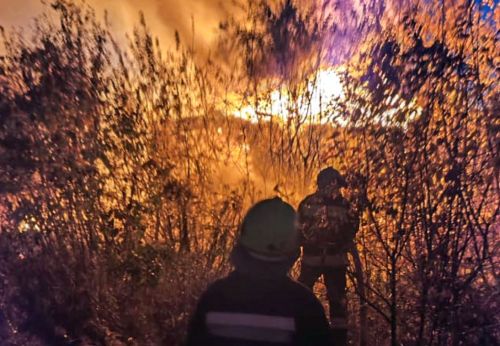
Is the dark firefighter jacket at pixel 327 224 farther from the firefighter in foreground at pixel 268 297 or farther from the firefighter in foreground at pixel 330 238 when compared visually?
the firefighter in foreground at pixel 268 297

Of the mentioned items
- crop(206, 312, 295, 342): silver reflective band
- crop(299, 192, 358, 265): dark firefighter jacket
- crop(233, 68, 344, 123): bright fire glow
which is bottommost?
crop(206, 312, 295, 342): silver reflective band

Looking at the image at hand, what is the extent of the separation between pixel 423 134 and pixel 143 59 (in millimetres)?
2432

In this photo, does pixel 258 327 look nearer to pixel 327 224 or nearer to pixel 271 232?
pixel 271 232

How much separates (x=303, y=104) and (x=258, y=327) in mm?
2929

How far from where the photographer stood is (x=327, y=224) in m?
4.41

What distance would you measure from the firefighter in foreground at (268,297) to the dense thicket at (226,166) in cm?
214

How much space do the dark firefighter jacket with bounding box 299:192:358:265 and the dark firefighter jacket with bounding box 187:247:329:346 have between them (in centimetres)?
215

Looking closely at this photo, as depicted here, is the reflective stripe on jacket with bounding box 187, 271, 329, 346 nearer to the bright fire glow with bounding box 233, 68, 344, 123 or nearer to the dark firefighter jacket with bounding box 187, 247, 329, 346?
the dark firefighter jacket with bounding box 187, 247, 329, 346

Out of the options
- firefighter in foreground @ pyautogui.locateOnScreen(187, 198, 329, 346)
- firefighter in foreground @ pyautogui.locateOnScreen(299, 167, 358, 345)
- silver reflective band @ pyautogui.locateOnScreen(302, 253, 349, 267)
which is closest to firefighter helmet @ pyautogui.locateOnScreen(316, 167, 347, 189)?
firefighter in foreground @ pyautogui.locateOnScreen(299, 167, 358, 345)

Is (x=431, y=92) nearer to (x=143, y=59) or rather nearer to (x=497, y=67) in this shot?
(x=497, y=67)

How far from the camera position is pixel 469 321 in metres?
4.19

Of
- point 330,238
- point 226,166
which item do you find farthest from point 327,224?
point 226,166

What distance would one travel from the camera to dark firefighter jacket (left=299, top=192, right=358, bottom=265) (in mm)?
4305

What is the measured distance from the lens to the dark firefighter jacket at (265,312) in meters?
2.15
